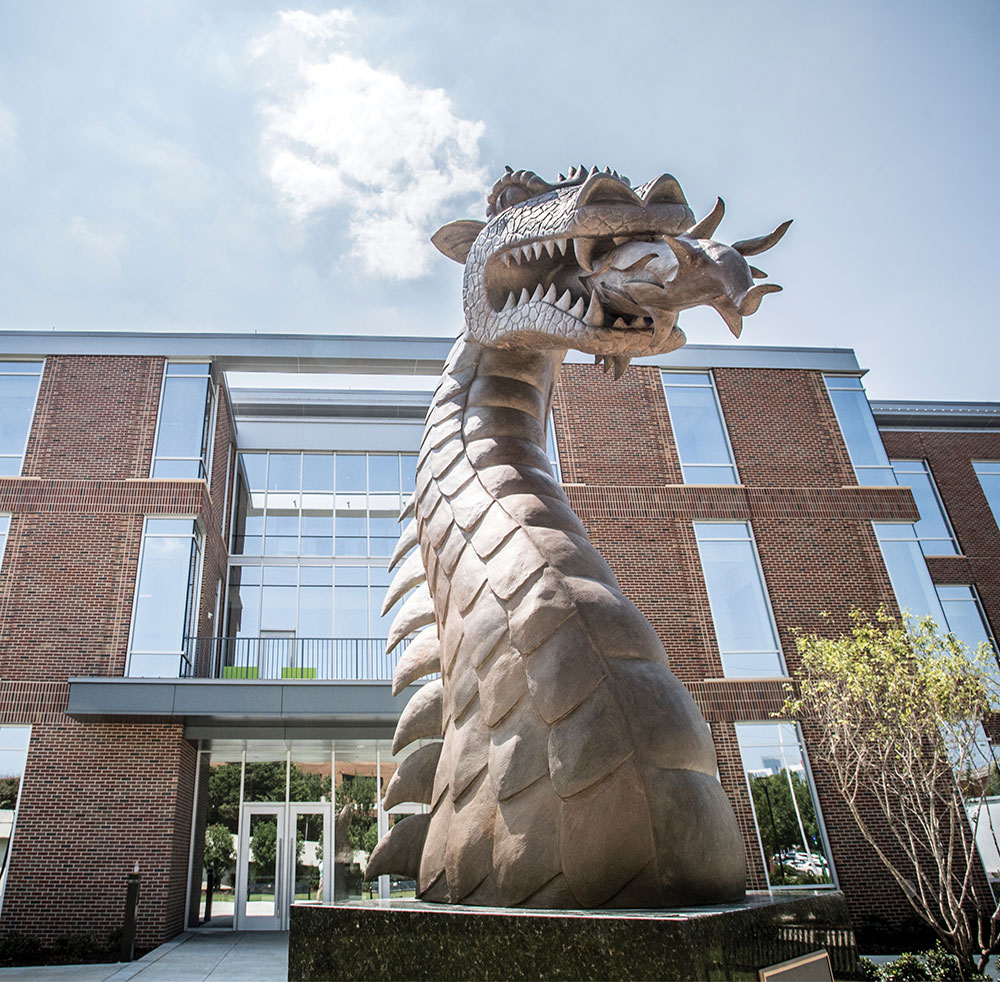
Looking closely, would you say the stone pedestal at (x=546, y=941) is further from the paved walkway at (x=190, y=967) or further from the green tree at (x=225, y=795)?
the green tree at (x=225, y=795)

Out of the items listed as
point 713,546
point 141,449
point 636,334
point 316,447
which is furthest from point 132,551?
point 636,334

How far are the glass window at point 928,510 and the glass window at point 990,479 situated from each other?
1.45 meters

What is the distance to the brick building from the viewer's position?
40.7 ft

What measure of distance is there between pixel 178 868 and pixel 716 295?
13836 millimetres

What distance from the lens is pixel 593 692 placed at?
1.99m

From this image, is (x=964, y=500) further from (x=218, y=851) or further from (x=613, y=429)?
(x=218, y=851)

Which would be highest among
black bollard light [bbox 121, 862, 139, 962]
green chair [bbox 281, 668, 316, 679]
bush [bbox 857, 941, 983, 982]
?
green chair [bbox 281, 668, 316, 679]

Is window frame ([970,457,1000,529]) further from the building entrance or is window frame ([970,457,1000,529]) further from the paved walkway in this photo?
the paved walkway

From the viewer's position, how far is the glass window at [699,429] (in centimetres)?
1614

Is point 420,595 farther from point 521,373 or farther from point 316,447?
point 316,447

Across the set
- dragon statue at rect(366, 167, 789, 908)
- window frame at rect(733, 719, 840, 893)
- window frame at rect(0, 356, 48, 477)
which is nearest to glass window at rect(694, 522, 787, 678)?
window frame at rect(733, 719, 840, 893)

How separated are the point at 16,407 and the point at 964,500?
23105 mm

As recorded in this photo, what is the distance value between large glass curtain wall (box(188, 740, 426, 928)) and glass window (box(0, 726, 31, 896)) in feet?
9.57

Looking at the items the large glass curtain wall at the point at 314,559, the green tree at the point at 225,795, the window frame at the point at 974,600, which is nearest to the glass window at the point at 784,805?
the large glass curtain wall at the point at 314,559
